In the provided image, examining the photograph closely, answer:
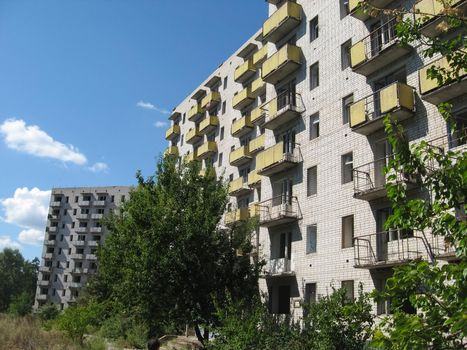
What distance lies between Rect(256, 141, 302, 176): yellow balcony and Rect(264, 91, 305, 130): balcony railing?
147 cm

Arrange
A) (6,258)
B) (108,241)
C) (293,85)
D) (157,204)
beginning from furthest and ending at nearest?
1. (6,258)
2. (108,241)
3. (293,85)
4. (157,204)

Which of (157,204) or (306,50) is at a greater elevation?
(306,50)

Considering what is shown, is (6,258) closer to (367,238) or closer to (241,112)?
(241,112)

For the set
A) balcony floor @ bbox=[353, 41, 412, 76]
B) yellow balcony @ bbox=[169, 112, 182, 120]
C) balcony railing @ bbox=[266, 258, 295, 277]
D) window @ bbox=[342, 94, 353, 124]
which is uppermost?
yellow balcony @ bbox=[169, 112, 182, 120]

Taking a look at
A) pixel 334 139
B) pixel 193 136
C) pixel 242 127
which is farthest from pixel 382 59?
pixel 193 136

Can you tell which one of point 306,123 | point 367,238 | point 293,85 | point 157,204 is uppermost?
point 293,85

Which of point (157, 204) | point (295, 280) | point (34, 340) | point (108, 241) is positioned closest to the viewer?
point (34, 340)

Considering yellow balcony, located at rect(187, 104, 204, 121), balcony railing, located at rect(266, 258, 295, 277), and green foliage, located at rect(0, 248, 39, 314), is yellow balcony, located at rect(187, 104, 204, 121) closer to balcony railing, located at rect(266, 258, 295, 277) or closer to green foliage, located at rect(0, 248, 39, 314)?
balcony railing, located at rect(266, 258, 295, 277)

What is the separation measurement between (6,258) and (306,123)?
347 ft

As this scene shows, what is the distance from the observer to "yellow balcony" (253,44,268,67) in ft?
111

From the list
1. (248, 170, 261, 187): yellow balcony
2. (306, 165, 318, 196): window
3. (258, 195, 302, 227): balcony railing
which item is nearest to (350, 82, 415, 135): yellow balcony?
(306, 165, 318, 196): window

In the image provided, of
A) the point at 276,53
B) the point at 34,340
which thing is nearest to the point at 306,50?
the point at 276,53

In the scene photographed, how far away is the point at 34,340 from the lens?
747 inches

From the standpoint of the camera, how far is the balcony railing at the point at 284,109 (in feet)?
83.3
